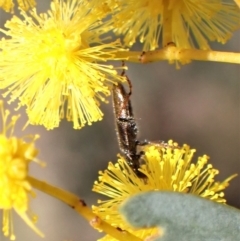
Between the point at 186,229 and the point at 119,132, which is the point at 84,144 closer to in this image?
the point at 119,132

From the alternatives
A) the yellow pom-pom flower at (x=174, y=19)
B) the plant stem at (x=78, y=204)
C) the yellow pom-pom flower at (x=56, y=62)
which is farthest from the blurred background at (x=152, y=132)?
the plant stem at (x=78, y=204)

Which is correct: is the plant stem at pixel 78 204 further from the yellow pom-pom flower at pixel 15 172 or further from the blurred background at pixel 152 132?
the blurred background at pixel 152 132

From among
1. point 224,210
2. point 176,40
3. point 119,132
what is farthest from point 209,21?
point 224,210

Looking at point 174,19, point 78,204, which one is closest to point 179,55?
point 174,19

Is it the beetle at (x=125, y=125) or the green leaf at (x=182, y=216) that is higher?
the beetle at (x=125, y=125)

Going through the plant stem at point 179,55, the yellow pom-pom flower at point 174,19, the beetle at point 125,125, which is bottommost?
the beetle at point 125,125

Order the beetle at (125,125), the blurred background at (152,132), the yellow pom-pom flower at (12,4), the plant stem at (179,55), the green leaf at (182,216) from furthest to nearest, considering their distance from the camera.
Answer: the blurred background at (152,132) → the beetle at (125,125) → the yellow pom-pom flower at (12,4) → the plant stem at (179,55) → the green leaf at (182,216)

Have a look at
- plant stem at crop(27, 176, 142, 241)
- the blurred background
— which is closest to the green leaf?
plant stem at crop(27, 176, 142, 241)
